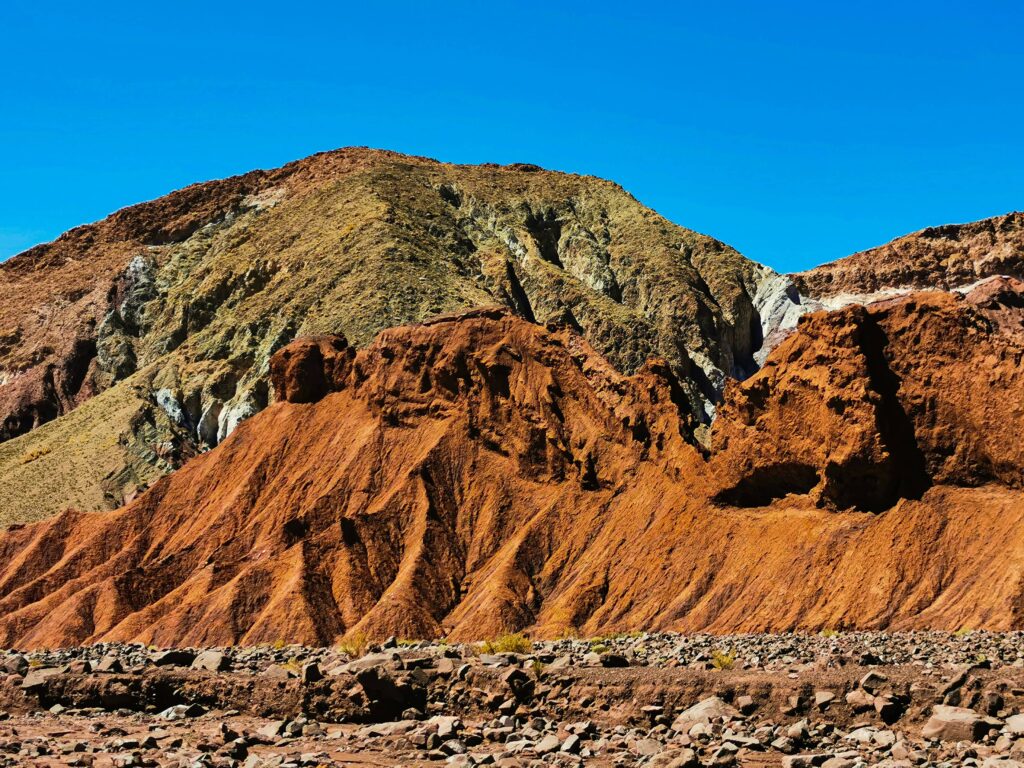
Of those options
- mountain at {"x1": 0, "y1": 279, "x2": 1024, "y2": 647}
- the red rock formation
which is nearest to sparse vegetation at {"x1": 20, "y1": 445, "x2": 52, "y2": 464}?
mountain at {"x1": 0, "y1": 279, "x2": 1024, "y2": 647}

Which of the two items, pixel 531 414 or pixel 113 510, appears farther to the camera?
pixel 113 510

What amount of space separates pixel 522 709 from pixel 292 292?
88.7m

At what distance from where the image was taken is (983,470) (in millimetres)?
63781

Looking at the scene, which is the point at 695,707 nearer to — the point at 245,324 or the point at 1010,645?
the point at 1010,645

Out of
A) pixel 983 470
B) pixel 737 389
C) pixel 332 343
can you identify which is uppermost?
pixel 332 343

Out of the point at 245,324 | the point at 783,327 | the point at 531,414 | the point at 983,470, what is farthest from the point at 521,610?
the point at 783,327

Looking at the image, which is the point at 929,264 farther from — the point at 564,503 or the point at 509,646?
the point at 509,646

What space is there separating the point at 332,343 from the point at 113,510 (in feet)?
59.6

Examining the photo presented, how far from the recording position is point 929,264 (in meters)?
146

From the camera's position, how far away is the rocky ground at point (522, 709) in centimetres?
2812

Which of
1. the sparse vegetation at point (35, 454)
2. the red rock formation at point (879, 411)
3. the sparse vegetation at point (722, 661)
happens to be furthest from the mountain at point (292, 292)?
the sparse vegetation at point (722, 661)

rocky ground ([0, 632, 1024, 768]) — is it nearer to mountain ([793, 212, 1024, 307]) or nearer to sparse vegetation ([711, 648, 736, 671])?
sparse vegetation ([711, 648, 736, 671])

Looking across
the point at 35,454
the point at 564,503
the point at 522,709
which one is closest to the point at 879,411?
the point at 564,503

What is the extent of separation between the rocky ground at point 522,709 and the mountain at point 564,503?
78.1ft
